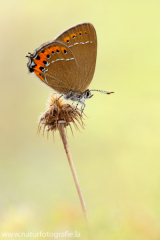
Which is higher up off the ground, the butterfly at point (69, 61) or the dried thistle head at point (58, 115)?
the butterfly at point (69, 61)

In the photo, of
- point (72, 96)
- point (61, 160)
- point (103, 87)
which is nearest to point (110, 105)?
point (103, 87)

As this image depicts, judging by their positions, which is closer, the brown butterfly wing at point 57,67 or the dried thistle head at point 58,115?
the dried thistle head at point 58,115

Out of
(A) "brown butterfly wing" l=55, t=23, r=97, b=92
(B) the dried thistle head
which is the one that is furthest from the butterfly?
(B) the dried thistle head

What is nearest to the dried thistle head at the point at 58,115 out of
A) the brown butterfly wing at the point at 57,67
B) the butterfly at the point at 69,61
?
the butterfly at the point at 69,61

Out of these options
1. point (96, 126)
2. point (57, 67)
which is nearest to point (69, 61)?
point (57, 67)

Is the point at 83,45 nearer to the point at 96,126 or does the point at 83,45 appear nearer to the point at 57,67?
the point at 57,67

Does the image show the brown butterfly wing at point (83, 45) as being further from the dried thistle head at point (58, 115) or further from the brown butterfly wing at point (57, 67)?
the dried thistle head at point (58, 115)
